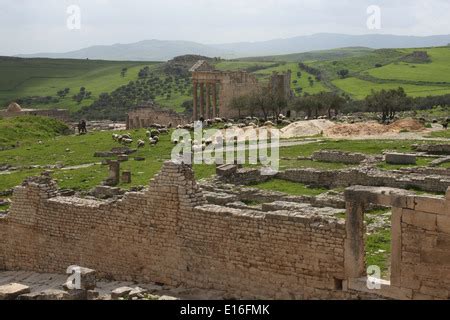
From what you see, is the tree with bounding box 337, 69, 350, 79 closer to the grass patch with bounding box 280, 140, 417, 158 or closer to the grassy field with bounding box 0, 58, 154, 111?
the grassy field with bounding box 0, 58, 154, 111

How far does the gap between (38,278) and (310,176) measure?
551 inches

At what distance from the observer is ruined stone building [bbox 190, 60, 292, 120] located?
228 ft

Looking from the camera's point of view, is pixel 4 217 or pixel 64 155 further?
A: pixel 64 155

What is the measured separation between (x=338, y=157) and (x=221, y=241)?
19.2 metres

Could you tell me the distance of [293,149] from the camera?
37688 mm

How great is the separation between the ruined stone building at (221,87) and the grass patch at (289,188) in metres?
40.0

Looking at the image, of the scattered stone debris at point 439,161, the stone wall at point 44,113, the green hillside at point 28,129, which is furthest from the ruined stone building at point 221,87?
the scattered stone debris at point 439,161

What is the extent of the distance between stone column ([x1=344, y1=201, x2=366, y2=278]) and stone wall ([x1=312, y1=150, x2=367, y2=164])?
19.9 meters

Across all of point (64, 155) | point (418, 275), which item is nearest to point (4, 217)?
point (418, 275)

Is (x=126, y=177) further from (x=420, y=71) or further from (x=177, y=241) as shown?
(x=420, y=71)

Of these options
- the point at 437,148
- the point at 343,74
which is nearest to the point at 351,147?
the point at 437,148

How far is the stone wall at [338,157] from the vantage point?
32406 millimetres

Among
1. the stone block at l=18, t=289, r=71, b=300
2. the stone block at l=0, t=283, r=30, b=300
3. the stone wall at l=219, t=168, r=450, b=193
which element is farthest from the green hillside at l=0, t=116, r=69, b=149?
the stone block at l=18, t=289, r=71, b=300
